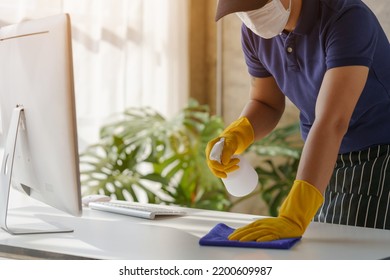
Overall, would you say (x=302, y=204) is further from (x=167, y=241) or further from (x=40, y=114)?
(x=40, y=114)

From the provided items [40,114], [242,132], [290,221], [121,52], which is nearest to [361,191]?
[242,132]

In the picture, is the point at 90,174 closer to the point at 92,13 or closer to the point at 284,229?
the point at 92,13

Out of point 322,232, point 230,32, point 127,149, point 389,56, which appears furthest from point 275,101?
point 230,32

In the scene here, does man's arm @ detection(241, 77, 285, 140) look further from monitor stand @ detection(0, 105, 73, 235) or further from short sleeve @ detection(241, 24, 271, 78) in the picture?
monitor stand @ detection(0, 105, 73, 235)

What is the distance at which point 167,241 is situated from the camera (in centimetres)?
178

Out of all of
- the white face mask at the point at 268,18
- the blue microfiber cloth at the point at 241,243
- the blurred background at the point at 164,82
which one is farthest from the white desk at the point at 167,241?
the blurred background at the point at 164,82

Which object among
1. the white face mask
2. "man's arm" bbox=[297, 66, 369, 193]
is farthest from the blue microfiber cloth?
the white face mask

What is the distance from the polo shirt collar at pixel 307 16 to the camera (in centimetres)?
209

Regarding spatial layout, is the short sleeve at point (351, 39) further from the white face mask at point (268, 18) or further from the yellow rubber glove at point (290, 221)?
the yellow rubber glove at point (290, 221)

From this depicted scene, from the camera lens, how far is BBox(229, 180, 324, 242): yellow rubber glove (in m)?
1.74

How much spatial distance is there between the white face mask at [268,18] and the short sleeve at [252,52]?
0.72 feet

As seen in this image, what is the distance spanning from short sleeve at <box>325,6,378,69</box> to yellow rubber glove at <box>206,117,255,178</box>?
1.19ft

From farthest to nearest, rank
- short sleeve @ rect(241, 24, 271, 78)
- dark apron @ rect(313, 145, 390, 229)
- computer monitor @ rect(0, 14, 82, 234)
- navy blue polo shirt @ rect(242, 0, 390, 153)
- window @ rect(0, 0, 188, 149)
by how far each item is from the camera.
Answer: window @ rect(0, 0, 188, 149) → short sleeve @ rect(241, 24, 271, 78) → dark apron @ rect(313, 145, 390, 229) → navy blue polo shirt @ rect(242, 0, 390, 153) → computer monitor @ rect(0, 14, 82, 234)

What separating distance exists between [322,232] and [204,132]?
8.04 ft
